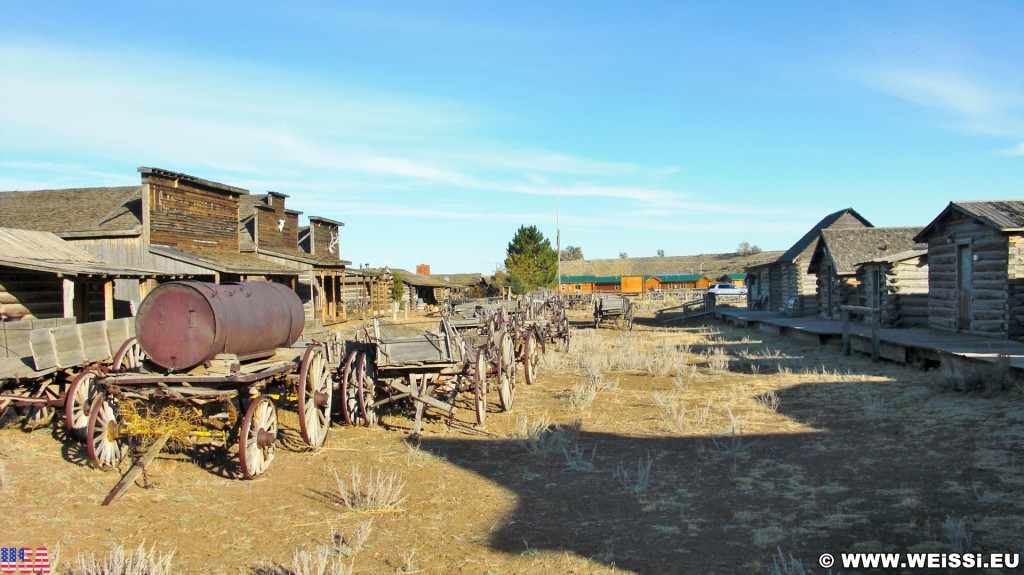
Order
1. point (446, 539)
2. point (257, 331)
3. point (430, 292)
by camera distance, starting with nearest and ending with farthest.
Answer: point (446, 539) < point (257, 331) < point (430, 292)

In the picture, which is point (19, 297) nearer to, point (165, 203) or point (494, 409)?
point (165, 203)

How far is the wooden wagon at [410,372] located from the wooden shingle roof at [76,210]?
1441 centimetres

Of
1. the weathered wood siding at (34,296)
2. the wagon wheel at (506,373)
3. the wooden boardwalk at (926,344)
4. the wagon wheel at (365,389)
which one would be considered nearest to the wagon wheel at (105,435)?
the wagon wheel at (365,389)

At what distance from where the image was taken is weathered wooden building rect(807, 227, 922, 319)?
25.6 meters

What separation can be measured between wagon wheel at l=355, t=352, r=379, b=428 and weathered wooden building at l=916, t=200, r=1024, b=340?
537 inches

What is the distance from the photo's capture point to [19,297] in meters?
15.5

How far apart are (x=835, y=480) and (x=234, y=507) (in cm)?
608

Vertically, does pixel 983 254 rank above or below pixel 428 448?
above

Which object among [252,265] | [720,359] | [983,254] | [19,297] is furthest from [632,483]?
[252,265]

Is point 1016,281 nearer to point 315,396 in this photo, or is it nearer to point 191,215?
point 315,396

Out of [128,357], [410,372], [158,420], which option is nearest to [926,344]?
[410,372]

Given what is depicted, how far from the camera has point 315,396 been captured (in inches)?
361

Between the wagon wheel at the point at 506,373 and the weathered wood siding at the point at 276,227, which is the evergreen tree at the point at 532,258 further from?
the wagon wheel at the point at 506,373

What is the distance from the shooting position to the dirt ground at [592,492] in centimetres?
572
